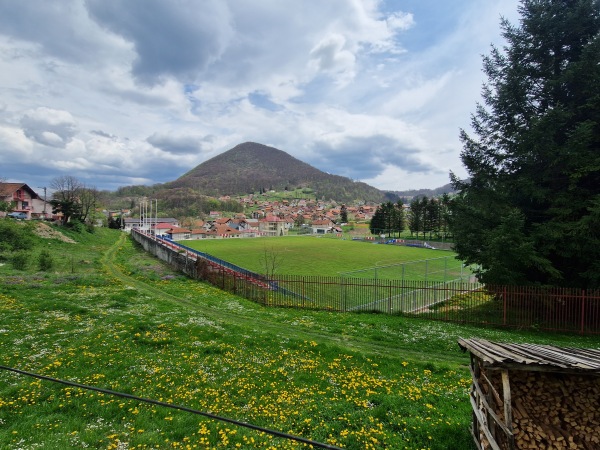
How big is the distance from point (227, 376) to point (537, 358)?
21.6 ft

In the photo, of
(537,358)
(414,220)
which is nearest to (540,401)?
(537,358)

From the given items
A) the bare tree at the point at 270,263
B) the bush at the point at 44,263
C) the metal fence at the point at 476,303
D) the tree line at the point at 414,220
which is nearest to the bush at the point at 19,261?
the bush at the point at 44,263

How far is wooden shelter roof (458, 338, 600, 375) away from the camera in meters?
4.30

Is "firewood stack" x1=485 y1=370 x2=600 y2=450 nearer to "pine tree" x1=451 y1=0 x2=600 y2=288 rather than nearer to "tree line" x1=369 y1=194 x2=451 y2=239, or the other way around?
"pine tree" x1=451 y1=0 x2=600 y2=288

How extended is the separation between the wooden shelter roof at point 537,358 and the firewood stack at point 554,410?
33cm

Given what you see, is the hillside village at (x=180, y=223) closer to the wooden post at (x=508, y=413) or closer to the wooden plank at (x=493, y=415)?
the wooden plank at (x=493, y=415)

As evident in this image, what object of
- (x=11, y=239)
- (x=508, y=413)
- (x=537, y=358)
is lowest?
(x=508, y=413)

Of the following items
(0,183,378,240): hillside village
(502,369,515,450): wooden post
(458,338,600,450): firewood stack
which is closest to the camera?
(502,369,515,450): wooden post

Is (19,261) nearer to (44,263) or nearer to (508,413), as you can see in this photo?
(44,263)

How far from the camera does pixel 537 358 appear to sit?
455 cm

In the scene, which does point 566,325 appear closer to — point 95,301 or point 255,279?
point 255,279

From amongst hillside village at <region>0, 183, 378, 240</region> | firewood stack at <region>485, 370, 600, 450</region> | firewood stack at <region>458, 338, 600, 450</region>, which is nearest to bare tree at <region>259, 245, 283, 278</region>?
firewood stack at <region>458, 338, 600, 450</region>

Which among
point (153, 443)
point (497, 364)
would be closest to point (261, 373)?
point (153, 443)

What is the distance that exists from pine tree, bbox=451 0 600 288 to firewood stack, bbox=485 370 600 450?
9978 millimetres
